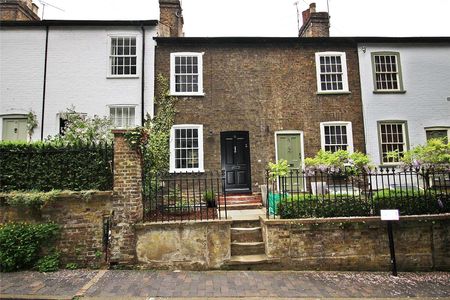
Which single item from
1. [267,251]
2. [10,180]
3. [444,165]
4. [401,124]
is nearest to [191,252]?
[267,251]

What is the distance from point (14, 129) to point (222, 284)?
11581 mm

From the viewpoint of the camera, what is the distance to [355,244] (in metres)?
6.61

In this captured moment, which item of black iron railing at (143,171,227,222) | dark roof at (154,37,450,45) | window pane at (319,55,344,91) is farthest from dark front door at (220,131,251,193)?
window pane at (319,55,344,91)

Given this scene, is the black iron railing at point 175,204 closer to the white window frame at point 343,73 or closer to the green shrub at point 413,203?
the green shrub at point 413,203

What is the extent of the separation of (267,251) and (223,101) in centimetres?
762

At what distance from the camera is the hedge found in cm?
684

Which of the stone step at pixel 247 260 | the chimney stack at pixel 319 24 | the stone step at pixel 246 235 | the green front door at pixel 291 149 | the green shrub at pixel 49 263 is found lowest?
the stone step at pixel 247 260

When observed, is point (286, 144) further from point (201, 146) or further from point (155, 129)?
point (155, 129)

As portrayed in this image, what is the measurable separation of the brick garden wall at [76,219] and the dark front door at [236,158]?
264 inches

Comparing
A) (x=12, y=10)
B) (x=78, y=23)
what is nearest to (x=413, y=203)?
(x=78, y=23)

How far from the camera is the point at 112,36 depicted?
12539 mm

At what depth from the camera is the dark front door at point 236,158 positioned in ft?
41.2

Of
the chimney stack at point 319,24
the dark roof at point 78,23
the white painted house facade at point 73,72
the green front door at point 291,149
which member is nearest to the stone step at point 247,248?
the green front door at point 291,149

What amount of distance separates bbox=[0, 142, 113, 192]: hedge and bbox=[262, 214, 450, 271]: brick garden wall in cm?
430
